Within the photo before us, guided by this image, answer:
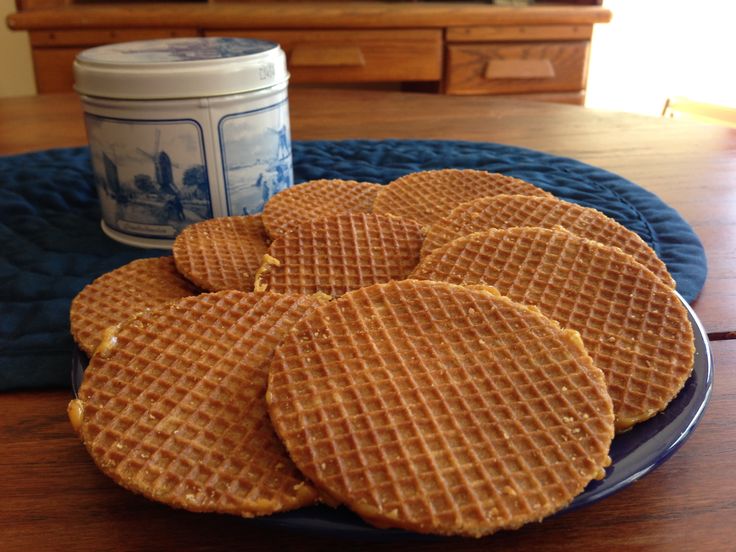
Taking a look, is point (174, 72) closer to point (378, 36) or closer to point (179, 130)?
point (179, 130)

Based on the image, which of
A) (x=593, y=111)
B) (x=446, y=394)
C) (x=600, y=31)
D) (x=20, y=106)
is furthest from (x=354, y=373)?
(x=600, y=31)

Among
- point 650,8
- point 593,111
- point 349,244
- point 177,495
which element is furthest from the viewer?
point 650,8

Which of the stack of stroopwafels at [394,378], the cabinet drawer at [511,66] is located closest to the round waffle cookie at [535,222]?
the stack of stroopwafels at [394,378]

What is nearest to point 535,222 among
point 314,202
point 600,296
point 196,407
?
point 600,296

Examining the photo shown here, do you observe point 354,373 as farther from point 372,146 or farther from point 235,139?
point 372,146

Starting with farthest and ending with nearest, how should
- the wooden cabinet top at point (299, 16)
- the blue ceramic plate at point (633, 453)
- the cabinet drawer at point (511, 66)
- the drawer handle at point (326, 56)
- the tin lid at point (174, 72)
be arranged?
the cabinet drawer at point (511, 66) < the drawer handle at point (326, 56) < the wooden cabinet top at point (299, 16) < the tin lid at point (174, 72) < the blue ceramic plate at point (633, 453)

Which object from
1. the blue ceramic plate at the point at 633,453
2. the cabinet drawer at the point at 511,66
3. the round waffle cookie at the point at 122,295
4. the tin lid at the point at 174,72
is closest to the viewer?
the blue ceramic plate at the point at 633,453

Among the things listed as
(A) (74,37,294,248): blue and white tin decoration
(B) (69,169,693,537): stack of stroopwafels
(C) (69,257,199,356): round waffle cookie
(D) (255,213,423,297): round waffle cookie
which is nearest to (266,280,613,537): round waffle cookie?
(B) (69,169,693,537): stack of stroopwafels

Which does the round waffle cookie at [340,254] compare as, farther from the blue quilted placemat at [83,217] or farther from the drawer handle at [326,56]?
the drawer handle at [326,56]
